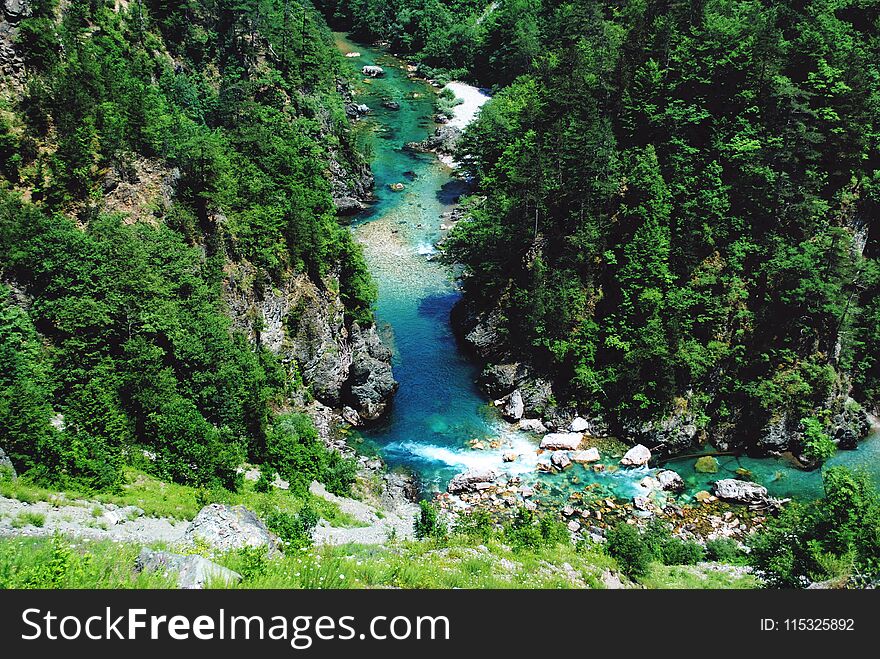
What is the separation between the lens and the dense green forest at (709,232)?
156 ft

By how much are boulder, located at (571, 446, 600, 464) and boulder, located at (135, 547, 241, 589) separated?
104 ft

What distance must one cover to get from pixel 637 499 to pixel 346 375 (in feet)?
73.7

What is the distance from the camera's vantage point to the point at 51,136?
3422 cm

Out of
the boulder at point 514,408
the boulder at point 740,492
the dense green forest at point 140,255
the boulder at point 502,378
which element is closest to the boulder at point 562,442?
the boulder at point 514,408

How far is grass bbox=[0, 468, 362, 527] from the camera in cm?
2284

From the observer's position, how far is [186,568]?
664 inches

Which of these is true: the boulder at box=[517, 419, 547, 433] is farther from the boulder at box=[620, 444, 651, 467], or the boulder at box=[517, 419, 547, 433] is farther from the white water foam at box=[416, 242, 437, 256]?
the white water foam at box=[416, 242, 437, 256]

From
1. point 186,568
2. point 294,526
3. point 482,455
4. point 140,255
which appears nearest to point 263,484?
point 294,526

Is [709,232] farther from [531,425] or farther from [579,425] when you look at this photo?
[531,425]

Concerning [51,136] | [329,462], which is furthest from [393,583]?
[51,136]

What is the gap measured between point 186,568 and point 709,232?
4495 centimetres

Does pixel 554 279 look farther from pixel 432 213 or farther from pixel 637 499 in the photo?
pixel 432 213

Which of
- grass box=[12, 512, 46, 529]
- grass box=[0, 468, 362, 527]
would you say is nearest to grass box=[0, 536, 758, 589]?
grass box=[12, 512, 46, 529]

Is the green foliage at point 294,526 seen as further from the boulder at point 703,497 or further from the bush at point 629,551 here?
the boulder at point 703,497
